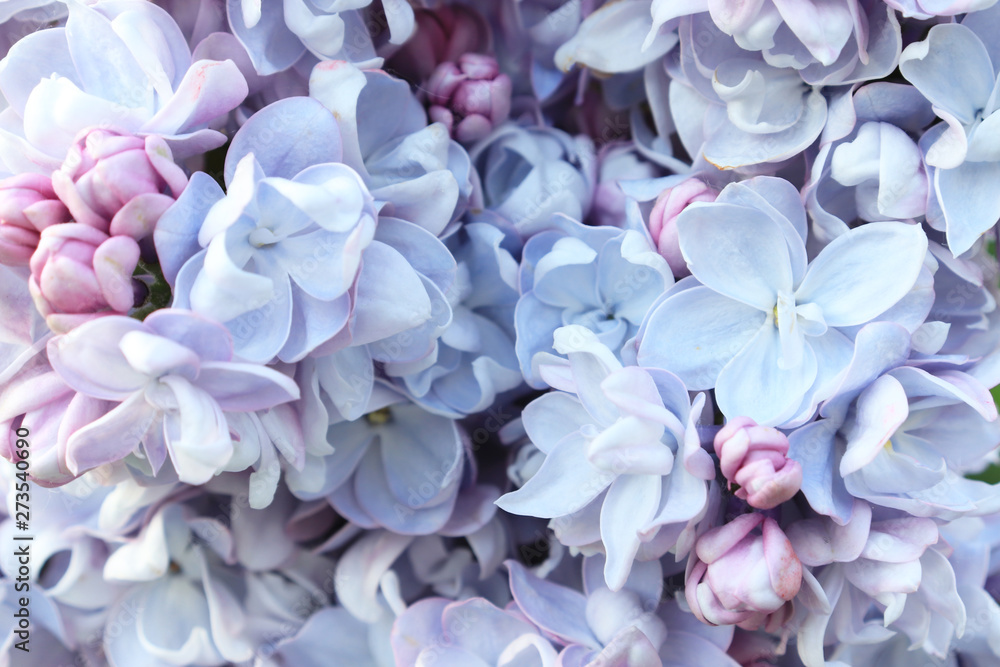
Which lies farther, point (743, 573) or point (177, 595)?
point (177, 595)

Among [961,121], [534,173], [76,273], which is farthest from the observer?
[534,173]

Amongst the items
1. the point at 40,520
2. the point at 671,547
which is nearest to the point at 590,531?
the point at 671,547

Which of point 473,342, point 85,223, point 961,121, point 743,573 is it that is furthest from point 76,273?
point 961,121

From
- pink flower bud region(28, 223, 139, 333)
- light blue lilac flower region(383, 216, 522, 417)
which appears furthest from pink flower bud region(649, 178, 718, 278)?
pink flower bud region(28, 223, 139, 333)

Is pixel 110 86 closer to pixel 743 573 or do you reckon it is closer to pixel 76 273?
pixel 76 273

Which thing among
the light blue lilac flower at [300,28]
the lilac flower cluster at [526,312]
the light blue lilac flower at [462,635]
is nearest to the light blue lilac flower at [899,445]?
the lilac flower cluster at [526,312]

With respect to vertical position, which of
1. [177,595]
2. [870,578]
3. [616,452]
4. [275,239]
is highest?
[275,239]

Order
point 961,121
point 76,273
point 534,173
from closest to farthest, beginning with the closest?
point 76,273, point 961,121, point 534,173
